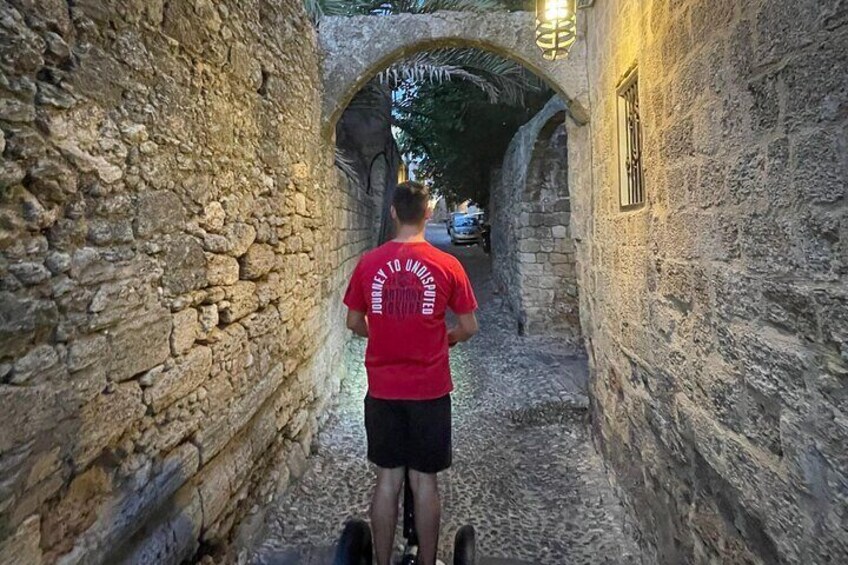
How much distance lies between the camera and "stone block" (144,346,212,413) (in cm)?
178

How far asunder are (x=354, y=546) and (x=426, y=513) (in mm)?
316

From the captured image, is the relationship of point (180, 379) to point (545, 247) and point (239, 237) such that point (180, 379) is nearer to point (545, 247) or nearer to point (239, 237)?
point (239, 237)

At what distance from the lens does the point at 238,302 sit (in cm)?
249

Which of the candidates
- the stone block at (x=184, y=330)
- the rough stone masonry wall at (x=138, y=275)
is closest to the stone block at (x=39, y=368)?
the rough stone masonry wall at (x=138, y=275)

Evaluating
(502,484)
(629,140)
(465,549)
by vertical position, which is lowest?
(502,484)

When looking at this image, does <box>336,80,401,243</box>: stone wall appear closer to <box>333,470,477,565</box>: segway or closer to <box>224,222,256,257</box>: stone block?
<box>224,222,256,257</box>: stone block

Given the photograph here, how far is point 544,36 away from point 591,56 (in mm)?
824

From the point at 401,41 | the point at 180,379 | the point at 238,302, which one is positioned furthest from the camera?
the point at 401,41

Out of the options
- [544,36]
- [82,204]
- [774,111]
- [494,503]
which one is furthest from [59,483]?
[544,36]

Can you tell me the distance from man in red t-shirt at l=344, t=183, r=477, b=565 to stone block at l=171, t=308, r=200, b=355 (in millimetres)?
627

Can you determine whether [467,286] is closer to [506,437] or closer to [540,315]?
[506,437]

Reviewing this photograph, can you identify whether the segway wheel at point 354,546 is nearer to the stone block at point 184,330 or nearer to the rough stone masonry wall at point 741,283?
the stone block at point 184,330

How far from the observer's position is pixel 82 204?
56.4 inches

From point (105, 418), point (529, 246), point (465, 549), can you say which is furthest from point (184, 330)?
point (529, 246)
